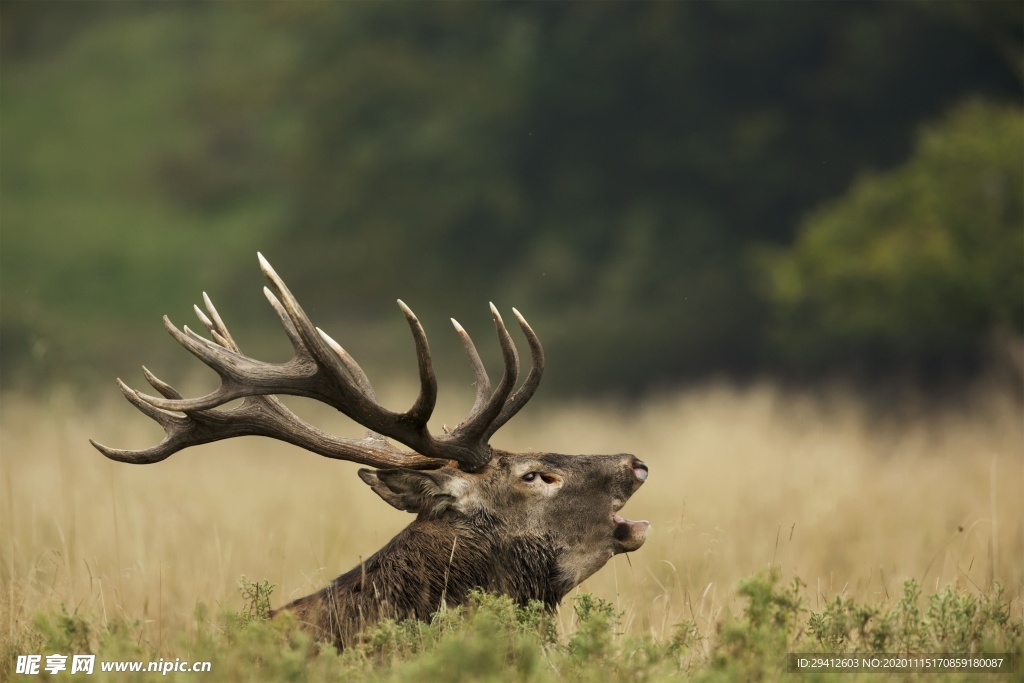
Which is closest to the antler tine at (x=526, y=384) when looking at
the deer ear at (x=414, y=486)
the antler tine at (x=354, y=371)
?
the deer ear at (x=414, y=486)

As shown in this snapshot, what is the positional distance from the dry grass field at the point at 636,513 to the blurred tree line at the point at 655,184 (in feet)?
9.85

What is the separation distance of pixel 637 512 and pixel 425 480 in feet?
16.2

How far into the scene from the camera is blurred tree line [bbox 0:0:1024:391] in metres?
15.5

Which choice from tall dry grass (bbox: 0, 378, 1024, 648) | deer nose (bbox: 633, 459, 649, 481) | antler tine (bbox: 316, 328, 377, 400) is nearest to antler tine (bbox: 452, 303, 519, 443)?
antler tine (bbox: 316, 328, 377, 400)

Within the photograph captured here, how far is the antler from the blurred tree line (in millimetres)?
10985

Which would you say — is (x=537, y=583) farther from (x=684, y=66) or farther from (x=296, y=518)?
(x=684, y=66)

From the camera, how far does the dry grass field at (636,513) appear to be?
5.74m

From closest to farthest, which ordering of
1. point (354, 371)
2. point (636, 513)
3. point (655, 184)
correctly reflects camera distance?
point (354, 371) < point (636, 513) < point (655, 184)

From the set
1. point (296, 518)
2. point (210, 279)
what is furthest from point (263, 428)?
point (210, 279)

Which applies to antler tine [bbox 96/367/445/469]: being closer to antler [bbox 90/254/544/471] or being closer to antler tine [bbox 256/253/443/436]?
antler [bbox 90/254/544/471]

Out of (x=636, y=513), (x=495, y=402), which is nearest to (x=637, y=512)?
(x=636, y=513)

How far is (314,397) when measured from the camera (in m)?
4.46

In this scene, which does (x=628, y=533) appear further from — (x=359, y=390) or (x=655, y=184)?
(x=655, y=184)

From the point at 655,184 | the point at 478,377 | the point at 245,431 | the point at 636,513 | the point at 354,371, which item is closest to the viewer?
the point at 245,431
